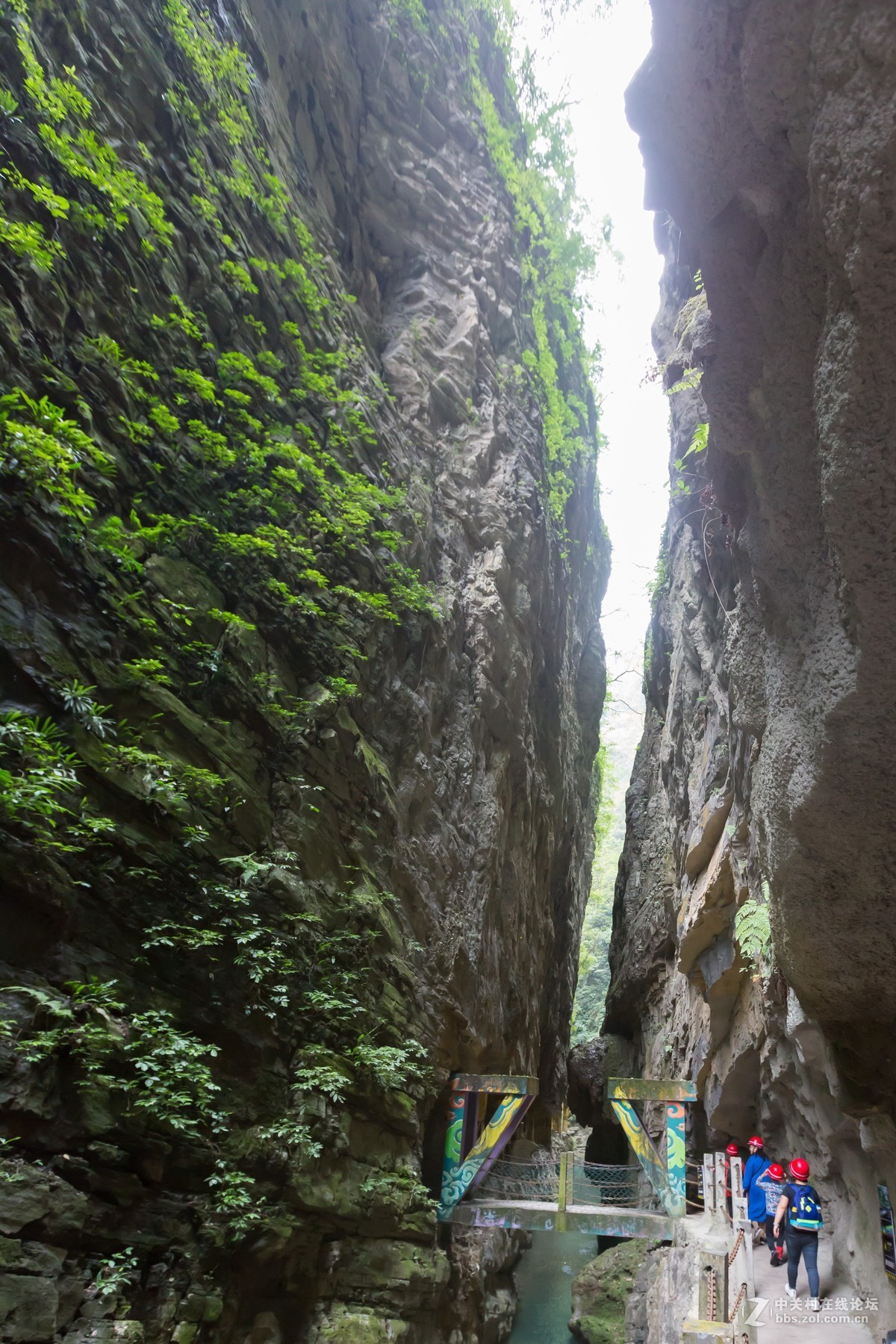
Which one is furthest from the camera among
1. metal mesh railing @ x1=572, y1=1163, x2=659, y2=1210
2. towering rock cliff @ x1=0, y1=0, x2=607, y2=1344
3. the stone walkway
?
metal mesh railing @ x1=572, y1=1163, x2=659, y2=1210

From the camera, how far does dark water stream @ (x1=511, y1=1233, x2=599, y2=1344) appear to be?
1279cm

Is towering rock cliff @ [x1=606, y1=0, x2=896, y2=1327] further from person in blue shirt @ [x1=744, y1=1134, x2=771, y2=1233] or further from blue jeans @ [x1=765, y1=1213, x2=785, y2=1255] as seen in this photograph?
person in blue shirt @ [x1=744, y1=1134, x2=771, y2=1233]

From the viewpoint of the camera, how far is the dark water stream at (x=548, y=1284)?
12789mm

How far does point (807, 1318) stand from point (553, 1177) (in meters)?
3.85

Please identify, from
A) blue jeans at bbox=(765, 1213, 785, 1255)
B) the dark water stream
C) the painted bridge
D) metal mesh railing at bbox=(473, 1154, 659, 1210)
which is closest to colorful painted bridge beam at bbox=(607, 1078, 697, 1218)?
the painted bridge

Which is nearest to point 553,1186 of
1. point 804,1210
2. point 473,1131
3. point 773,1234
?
point 473,1131

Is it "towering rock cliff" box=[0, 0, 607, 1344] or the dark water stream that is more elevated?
"towering rock cliff" box=[0, 0, 607, 1344]

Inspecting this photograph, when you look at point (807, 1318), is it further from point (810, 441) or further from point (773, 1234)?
point (810, 441)

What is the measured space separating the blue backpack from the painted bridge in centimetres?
227

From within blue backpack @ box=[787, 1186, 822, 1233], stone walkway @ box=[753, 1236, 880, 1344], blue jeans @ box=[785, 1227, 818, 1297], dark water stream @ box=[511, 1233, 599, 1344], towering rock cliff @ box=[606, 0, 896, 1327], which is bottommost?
dark water stream @ box=[511, 1233, 599, 1344]

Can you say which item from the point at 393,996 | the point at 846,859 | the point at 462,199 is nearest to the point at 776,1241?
the point at 393,996

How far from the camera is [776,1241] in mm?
6848

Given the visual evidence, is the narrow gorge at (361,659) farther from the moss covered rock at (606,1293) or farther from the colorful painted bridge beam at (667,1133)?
the colorful painted bridge beam at (667,1133)

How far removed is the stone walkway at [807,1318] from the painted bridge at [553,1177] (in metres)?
1.34
